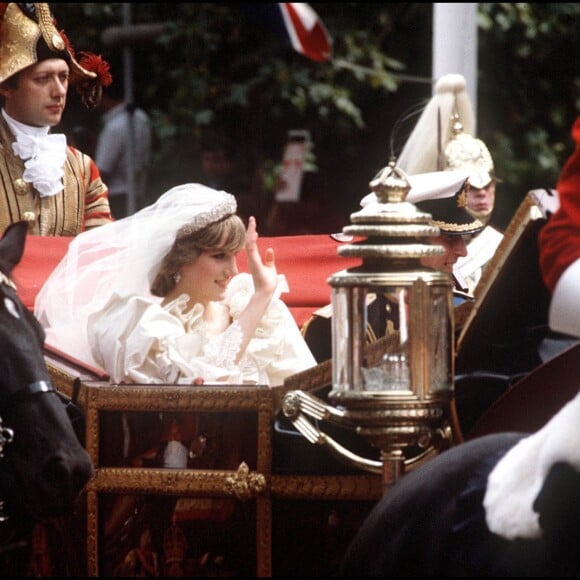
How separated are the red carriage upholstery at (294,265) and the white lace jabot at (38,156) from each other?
7.8 inches

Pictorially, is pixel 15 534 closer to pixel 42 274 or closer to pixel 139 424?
pixel 139 424

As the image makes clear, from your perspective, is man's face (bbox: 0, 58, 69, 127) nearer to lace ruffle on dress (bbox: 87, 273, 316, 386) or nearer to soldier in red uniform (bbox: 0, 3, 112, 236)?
soldier in red uniform (bbox: 0, 3, 112, 236)

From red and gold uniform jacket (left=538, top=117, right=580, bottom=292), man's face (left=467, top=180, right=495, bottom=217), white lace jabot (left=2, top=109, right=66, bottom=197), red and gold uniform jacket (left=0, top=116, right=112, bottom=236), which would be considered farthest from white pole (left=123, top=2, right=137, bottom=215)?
red and gold uniform jacket (left=538, top=117, right=580, bottom=292)

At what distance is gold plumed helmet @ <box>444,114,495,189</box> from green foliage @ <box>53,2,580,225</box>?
148 inches

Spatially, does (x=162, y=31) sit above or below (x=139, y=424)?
above

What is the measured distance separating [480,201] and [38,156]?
2313mm

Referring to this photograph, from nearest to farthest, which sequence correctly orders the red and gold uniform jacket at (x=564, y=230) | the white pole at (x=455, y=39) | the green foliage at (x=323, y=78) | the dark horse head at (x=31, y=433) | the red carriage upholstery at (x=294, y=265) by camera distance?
the red and gold uniform jacket at (x=564, y=230), the dark horse head at (x=31, y=433), the red carriage upholstery at (x=294, y=265), the white pole at (x=455, y=39), the green foliage at (x=323, y=78)

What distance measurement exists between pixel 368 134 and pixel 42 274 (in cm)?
764

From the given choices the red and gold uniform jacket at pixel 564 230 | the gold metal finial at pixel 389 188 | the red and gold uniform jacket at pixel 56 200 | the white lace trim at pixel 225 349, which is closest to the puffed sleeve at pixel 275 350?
the white lace trim at pixel 225 349

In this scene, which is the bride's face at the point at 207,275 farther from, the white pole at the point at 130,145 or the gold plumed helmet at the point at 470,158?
the white pole at the point at 130,145

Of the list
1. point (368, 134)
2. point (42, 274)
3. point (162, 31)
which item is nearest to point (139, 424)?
point (42, 274)

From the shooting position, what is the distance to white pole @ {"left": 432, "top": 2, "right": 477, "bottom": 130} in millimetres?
10641

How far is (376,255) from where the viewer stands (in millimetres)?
4301

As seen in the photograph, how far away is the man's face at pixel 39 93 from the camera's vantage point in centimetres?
587
